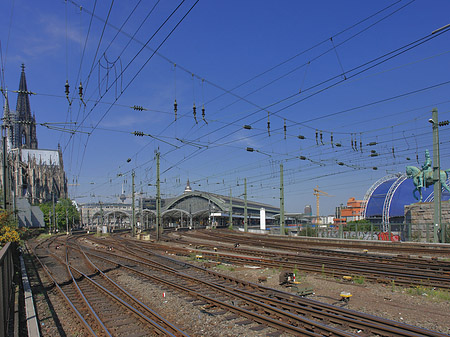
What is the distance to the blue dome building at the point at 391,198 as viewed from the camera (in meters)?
45.0

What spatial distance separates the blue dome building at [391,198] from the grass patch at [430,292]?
117ft

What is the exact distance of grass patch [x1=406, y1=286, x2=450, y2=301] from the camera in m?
10.2

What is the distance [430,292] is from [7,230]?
18350 mm

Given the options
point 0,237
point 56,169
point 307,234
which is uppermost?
point 56,169

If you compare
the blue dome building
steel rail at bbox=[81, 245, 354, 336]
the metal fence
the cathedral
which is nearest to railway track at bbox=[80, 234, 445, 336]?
steel rail at bbox=[81, 245, 354, 336]

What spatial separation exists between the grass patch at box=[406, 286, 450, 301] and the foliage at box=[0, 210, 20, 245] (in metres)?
17.3

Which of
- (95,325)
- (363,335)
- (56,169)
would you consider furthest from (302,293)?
(56,169)

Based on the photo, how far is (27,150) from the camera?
13888 centimetres

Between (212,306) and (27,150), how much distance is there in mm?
152077

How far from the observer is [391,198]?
45.0m

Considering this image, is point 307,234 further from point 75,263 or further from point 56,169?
point 56,169

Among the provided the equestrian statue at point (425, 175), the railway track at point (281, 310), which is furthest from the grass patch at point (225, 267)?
the equestrian statue at point (425, 175)

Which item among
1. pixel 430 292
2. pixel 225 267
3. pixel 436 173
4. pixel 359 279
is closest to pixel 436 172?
pixel 436 173

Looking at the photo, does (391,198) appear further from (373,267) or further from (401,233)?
(373,267)
